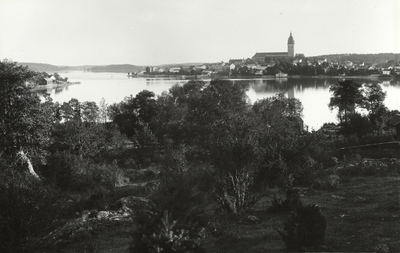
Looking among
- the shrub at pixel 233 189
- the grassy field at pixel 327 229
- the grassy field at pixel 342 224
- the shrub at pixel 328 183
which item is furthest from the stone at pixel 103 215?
the shrub at pixel 328 183

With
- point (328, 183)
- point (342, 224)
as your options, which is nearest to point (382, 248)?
point (342, 224)

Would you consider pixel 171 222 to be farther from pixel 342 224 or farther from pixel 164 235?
pixel 342 224

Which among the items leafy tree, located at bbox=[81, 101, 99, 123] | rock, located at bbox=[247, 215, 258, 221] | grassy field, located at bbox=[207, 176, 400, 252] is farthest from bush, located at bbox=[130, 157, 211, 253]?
leafy tree, located at bbox=[81, 101, 99, 123]

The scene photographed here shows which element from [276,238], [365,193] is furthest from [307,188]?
[276,238]

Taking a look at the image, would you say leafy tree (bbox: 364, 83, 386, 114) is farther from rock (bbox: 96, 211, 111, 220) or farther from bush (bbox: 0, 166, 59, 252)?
bush (bbox: 0, 166, 59, 252)

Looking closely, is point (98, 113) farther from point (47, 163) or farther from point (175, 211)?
point (175, 211)
